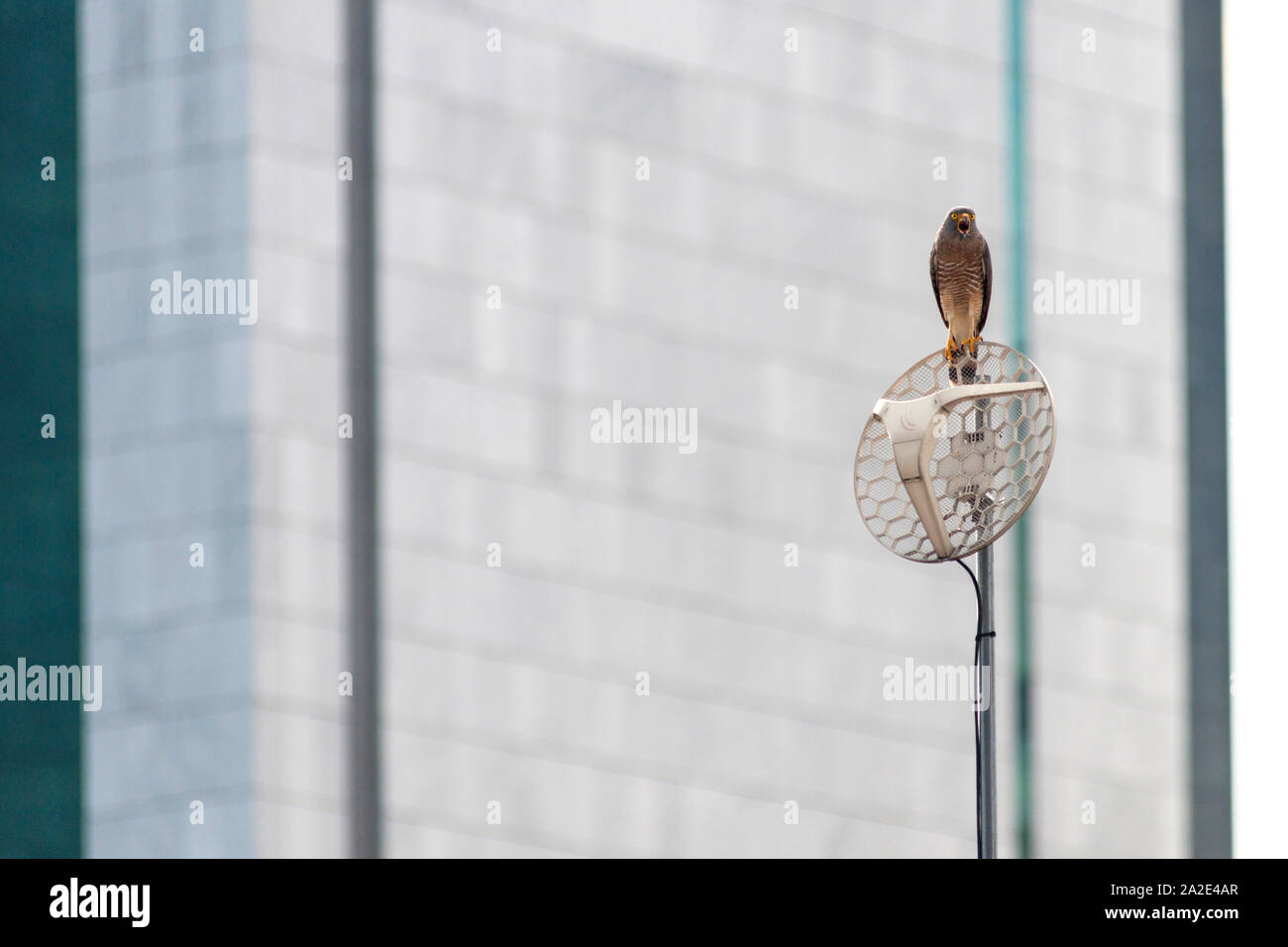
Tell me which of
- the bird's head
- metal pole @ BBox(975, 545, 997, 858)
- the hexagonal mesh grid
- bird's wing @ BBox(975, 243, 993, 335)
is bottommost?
metal pole @ BBox(975, 545, 997, 858)

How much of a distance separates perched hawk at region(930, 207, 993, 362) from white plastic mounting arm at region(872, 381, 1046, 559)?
0.25ft

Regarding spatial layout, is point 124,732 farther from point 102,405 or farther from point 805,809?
point 805,809

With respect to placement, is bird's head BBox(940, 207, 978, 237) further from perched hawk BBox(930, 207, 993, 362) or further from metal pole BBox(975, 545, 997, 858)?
metal pole BBox(975, 545, 997, 858)

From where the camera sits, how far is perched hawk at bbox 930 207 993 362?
75.2 inches

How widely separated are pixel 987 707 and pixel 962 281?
0.55 m

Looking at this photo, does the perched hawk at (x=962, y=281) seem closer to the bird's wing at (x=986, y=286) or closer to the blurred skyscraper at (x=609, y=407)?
the bird's wing at (x=986, y=286)

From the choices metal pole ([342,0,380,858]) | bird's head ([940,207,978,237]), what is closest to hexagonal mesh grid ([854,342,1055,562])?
bird's head ([940,207,978,237])

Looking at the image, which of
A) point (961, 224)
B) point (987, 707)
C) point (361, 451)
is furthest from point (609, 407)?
point (987, 707)

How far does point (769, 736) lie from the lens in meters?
2.79

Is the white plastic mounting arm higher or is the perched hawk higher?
the perched hawk

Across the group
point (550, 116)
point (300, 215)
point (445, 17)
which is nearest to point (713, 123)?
point (550, 116)

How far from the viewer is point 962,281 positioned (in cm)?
191

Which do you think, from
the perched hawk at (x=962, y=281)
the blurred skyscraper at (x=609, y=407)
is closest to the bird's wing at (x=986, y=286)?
the perched hawk at (x=962, y=281)

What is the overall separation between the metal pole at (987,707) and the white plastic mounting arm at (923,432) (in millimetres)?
105
